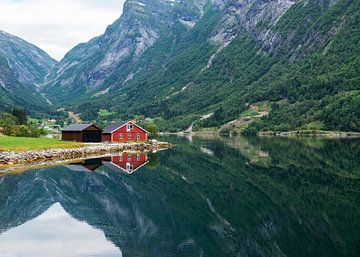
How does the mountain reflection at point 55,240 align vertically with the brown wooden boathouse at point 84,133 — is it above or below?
below

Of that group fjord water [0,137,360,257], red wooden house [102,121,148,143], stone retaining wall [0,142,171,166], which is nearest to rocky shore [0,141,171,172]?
stone retaining wall [0,142,171,166]

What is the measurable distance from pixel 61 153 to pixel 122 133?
1432 inches

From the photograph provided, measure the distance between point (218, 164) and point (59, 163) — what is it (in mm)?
24428

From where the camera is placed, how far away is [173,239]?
29953 mm

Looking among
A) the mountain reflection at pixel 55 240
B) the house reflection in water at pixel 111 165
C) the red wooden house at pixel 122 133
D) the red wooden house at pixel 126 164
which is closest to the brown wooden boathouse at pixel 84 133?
the red wooden house at pixel 122 133

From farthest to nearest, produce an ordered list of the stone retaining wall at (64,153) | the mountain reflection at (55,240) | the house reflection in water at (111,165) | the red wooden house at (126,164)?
the stone retaining wall at (64,153)
the red wooden house at (126,164)
the house reflection in water at (111,165)
the mountain reflection at (55,240)

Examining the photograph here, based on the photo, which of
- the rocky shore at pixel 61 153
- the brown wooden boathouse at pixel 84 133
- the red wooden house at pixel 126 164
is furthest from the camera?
the brown wooden boathouse at pixel 84 133

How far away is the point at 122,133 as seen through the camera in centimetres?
12012

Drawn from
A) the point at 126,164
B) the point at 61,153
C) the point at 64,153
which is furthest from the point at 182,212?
the point at 64,153

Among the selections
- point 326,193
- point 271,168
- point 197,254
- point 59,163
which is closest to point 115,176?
point 59,163

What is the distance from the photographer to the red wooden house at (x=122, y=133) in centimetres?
11788

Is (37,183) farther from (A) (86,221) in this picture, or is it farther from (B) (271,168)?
(B) (271,168)

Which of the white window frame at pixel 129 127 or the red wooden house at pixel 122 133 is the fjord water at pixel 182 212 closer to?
the red wooden house at pixel 122 133

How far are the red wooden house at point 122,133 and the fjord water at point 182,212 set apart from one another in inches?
2058
